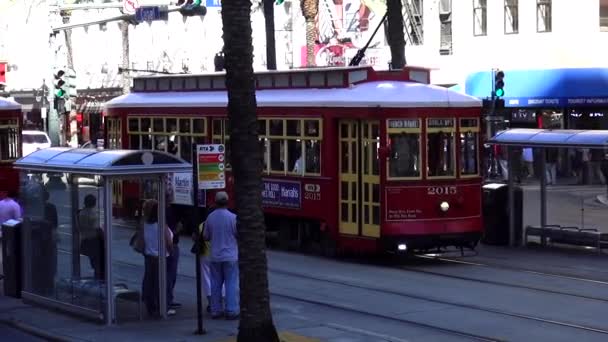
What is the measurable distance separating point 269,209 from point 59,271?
24.3ft

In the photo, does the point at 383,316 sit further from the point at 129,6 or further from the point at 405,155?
the point at 129,6

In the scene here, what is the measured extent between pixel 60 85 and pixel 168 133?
1257 centimetres

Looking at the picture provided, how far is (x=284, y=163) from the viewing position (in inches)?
847

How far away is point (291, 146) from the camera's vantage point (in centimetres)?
2145

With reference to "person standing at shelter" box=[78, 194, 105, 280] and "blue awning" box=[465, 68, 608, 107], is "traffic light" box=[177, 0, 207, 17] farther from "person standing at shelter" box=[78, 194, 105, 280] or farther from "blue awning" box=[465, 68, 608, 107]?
"person standing at shelter" box=[78, 194, 105, 280]

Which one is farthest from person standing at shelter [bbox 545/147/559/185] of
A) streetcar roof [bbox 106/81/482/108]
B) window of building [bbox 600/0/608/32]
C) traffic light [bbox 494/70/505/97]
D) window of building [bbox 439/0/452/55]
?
window of building [bbox 439/0/452/55]

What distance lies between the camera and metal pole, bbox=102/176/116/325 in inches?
538

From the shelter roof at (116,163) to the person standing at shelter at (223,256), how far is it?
74 centimetres

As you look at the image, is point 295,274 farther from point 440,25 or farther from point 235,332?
point 440,25

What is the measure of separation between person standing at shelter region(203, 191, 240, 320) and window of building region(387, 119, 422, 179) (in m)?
5.81

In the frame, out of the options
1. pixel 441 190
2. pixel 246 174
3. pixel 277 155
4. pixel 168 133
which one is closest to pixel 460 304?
pixel 441 190

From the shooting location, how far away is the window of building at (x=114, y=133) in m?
26.9

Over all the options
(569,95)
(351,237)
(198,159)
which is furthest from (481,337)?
(569,95)

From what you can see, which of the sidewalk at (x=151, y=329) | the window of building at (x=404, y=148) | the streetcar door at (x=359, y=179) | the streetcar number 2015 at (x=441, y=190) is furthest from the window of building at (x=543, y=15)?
the sidewalk at (x=151, y=329)
